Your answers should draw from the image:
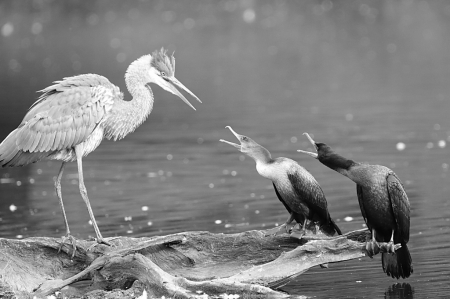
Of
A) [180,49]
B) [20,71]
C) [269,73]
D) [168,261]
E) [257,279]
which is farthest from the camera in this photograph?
[180,49]

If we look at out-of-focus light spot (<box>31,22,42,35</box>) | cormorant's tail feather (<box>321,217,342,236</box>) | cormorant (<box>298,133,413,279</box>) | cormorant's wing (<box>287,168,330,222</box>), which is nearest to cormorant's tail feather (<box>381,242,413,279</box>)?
cormorant (<box>298,133,413,279</box>)

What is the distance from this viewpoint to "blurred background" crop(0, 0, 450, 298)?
1311cm

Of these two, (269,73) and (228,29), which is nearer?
(269,73)

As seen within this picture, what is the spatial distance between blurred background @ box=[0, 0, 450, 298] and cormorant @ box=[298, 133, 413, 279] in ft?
1.25

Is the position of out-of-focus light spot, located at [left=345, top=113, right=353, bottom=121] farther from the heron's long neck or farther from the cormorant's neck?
the cormorant's neck

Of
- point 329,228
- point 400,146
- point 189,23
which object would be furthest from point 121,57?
point 329,228

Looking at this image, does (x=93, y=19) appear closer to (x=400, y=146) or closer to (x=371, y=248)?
(x=400, y=146)

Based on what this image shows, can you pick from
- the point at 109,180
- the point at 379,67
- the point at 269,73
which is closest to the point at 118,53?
the point at 269,73

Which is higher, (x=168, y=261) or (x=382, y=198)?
(x=382, y=198)

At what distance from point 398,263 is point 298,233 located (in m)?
1.18

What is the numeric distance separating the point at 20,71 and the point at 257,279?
117ft

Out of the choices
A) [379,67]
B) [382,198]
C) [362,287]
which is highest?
[379,67]

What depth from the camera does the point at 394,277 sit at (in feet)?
30.5

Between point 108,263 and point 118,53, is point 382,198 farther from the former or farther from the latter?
point 118,53
